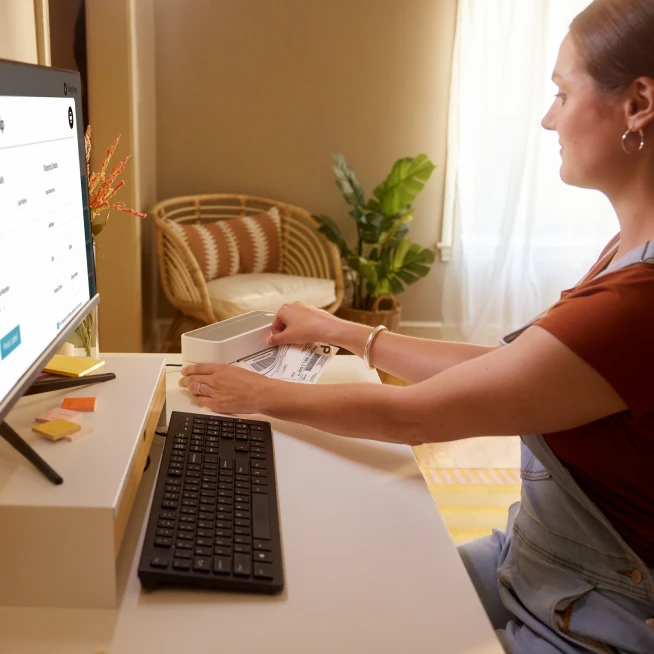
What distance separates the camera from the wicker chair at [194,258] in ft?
10.8

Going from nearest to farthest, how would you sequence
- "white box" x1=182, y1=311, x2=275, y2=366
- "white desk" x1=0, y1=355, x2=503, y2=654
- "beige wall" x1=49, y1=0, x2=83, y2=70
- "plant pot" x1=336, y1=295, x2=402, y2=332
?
1. "white desk" x1=0, y1=355, x2=503, y2=654
2. "white box" x1=182, y1=311, x2=275, y2=366
3. "beige wall" x1=49, y1=0, x2=83, y2=70
4. "plant pot" x1=336, y1=295, x2=402, y2=332

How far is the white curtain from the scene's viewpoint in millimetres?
3576

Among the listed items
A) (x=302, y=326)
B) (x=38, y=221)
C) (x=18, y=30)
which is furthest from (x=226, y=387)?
(x=18, y=30)

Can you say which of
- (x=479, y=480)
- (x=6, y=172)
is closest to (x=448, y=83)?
(x=479, y=480)

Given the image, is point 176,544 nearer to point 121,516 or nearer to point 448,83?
point 121,516

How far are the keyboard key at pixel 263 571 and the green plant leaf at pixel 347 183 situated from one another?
2888 mm

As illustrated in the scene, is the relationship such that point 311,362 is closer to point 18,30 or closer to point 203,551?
point 203,551

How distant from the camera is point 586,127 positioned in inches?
38.9

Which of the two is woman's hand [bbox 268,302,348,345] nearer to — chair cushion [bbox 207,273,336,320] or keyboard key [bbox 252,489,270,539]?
keyboard key [bbox 252,489,270,539]

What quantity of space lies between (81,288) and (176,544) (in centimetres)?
51

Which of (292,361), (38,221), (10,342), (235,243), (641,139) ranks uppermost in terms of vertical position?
(641,139)

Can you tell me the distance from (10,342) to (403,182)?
2910mm

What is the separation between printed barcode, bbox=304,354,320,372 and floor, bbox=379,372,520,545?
110cm

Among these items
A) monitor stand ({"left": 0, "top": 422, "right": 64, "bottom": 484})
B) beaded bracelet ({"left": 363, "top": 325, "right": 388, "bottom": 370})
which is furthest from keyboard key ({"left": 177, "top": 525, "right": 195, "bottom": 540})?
beaded bracelet ({"left": 363, "top": 325, "right": 388, "bottom": 370})
